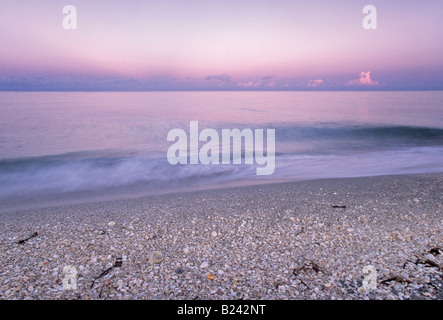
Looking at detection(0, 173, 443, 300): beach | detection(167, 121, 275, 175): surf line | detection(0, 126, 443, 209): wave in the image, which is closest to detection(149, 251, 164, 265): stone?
detection(0, 173, 443, 300): beach

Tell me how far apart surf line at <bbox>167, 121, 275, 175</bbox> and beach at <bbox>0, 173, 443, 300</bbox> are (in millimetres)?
5297

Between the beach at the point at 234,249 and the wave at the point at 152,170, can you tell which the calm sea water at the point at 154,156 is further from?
the beach at the point at 234,249

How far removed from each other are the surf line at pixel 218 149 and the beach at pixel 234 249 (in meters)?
5.30

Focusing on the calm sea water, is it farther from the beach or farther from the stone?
the stone

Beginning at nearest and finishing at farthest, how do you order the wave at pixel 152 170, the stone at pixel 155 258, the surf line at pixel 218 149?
the stone at pixel 155 258 → the wave at pixel 152 170 → the surf line at pixel 218 149

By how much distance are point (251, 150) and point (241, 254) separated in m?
11.2

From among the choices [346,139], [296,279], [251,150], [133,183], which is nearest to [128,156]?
[133,183]

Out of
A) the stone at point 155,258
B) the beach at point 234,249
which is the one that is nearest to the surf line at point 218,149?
the beach at point 234,249

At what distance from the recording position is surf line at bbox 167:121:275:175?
40.0 feet

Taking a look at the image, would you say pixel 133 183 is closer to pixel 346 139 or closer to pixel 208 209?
pixel 208 209

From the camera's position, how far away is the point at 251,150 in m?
14.5

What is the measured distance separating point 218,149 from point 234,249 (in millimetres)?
11491

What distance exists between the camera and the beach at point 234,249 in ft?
9.58

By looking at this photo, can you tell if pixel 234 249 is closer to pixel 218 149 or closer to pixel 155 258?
pixel 155 258
